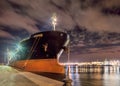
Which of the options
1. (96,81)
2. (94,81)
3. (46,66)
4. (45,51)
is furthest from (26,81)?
(96,81)

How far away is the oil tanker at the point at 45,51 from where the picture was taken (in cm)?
2716

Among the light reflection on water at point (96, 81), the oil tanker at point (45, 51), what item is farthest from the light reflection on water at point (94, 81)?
the oil tanker at point (45, 51)

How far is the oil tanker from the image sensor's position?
2716cm

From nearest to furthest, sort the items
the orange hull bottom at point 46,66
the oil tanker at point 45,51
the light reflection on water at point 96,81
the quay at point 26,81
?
the quay at point 26,81 → the orange hull bottom at point 46,66 → the oil tanker at point 45,51 → the light reflection on water at point 96,81

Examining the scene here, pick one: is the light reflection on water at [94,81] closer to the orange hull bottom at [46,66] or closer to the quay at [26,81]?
the orange hull bottom at [46,66]

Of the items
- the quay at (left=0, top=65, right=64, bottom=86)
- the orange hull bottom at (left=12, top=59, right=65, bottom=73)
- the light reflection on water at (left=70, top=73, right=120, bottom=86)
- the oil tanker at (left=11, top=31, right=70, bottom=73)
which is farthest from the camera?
the light reflection on water at (left=70, top=73, right=120, bottom=86)

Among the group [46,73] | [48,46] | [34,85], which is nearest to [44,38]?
[48,46]

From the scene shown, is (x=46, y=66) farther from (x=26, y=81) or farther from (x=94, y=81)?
(x=94, y=81)

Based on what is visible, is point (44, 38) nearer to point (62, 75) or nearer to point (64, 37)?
point (64, 37)

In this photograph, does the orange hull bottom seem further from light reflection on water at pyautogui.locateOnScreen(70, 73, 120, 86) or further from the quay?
the quay

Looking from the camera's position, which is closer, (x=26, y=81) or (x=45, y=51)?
(x=26, y=81)

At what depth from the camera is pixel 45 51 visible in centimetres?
2872

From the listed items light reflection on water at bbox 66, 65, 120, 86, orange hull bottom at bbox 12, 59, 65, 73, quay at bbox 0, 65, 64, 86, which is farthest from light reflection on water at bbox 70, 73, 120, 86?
quay at bbox 0, 65, 64, 86

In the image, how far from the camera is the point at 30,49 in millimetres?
31594
